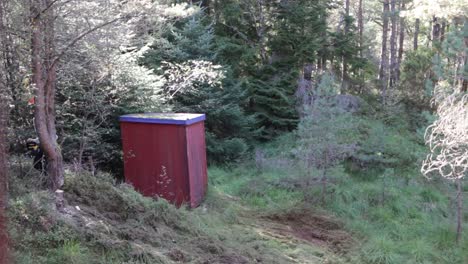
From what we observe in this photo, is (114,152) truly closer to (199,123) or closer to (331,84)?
(199,123)

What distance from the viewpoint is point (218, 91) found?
990 centimetres

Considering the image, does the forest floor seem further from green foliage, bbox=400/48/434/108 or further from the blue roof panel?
green foliage, bbox=400/48/434/108

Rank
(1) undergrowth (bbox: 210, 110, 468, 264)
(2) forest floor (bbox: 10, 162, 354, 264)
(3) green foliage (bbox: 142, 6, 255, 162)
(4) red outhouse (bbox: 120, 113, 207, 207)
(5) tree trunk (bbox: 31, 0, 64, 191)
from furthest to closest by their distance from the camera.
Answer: (3) green foliage (bbox: 142, 6, 255, 162), (1) undergrowth (bbox: 210, 110, 468, 264), (4) red outhouse (bbox: 120, 113, 207, 207), (5) tree trunk (bbox: 31, 0, 64, 191), (2) forest floor (bbox: 10, 162, 354, 264)

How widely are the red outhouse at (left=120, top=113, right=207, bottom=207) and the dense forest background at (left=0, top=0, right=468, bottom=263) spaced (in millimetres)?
601

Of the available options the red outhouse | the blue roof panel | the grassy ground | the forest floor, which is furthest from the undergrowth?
the blue roof panel

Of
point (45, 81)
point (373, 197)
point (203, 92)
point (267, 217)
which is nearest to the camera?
point (45, 81)

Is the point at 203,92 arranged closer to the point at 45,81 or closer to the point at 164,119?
the point at 164,119

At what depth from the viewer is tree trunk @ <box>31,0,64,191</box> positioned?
4.18 m

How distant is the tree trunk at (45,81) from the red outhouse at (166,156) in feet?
5.37

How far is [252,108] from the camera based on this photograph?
11953mm

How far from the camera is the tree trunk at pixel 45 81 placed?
164 inches

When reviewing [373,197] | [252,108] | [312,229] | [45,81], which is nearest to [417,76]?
[252,108]

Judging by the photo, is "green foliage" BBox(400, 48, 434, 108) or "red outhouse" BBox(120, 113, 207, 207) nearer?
"red outhouse" BBox(120, 113, 207, 207)

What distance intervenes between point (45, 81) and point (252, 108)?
7.87 meters
